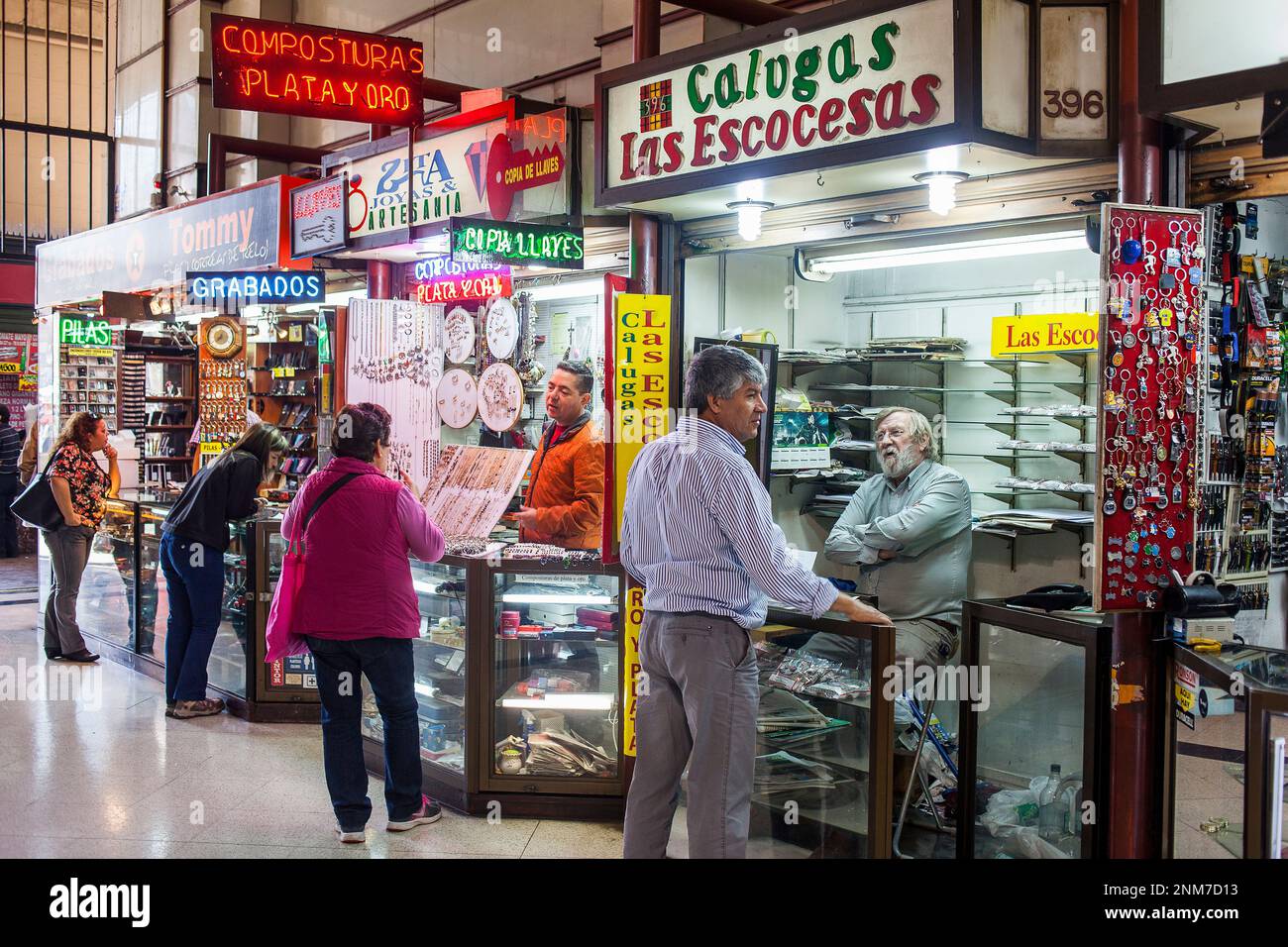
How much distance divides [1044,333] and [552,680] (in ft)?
12.8

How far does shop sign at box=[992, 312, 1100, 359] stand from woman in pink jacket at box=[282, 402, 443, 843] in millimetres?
4166

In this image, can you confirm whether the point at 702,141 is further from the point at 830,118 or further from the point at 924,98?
the point at 924,98

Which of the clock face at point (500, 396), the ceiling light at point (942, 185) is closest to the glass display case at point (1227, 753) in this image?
the ceiling light at point (942, 185)

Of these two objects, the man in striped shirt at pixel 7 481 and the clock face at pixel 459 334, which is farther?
the man in striped shirt at pixel 7 481

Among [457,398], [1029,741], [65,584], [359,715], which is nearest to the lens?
[1029,741]

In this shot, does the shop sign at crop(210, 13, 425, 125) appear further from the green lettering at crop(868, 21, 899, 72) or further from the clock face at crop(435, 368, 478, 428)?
the green lettering at crop(868, 21, 899, 72)

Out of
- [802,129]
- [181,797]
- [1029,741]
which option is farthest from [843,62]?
[181,797]

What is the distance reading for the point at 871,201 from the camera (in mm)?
4680

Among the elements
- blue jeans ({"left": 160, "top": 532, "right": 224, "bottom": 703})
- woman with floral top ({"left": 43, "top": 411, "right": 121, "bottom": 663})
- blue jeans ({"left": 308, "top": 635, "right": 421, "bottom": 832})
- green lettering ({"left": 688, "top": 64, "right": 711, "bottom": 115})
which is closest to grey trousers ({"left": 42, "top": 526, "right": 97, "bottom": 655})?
woman with floral top ({"left": 43, "top": 411, "right": 121, "bottom": 663})

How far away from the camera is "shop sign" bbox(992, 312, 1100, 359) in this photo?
697cm

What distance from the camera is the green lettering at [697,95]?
462cm

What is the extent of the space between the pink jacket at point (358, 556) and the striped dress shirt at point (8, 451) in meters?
10.9

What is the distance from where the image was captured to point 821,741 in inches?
164

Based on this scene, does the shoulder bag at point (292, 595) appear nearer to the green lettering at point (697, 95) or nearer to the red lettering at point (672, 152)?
the red lettering at point (672, 152)
